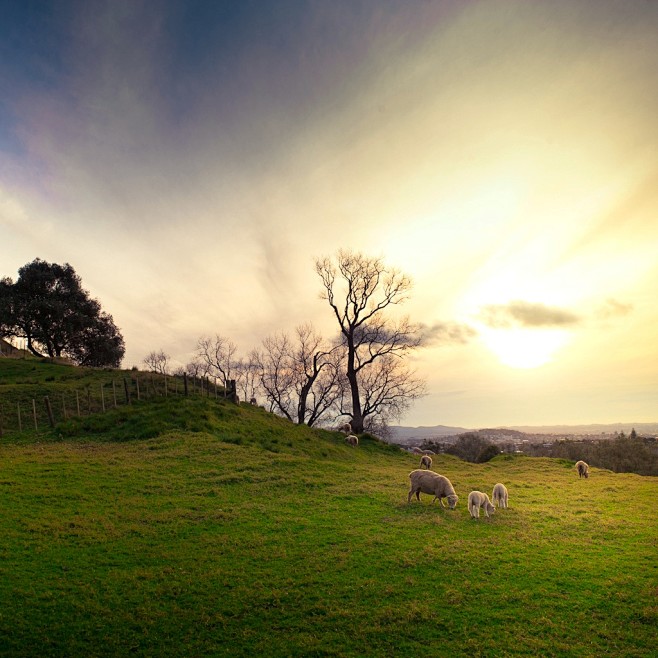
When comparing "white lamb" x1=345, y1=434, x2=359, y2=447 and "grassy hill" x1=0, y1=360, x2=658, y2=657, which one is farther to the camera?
"white lamb" x1=345, y1=434, x2=359, y2=447

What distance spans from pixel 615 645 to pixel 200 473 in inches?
593

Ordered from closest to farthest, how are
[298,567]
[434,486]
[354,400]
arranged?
[298,567]
[434,486]
[354,400]

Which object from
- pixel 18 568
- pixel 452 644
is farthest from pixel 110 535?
pixel 452 644

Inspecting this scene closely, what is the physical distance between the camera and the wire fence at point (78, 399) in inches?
1104

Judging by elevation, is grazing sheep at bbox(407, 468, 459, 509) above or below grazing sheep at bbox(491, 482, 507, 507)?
above

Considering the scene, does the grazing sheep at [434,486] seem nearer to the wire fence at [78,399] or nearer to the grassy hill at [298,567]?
the grassy hill at [298,567]

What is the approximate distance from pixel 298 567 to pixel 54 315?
59549mm

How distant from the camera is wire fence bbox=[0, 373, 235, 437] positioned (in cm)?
2805

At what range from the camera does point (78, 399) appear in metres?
30.5

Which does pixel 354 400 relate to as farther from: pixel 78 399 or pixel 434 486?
pixel 434 486

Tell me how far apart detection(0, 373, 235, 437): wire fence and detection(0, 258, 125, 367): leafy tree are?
25705 mm

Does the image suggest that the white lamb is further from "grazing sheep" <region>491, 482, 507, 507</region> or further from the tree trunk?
"grazing sheep" <region>491, 482, 507, 507</region>

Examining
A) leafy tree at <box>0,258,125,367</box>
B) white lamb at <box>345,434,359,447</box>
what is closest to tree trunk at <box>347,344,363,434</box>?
white lamb at <box>345,434,359,447</box>

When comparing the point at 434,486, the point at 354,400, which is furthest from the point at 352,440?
the point at 434,486
